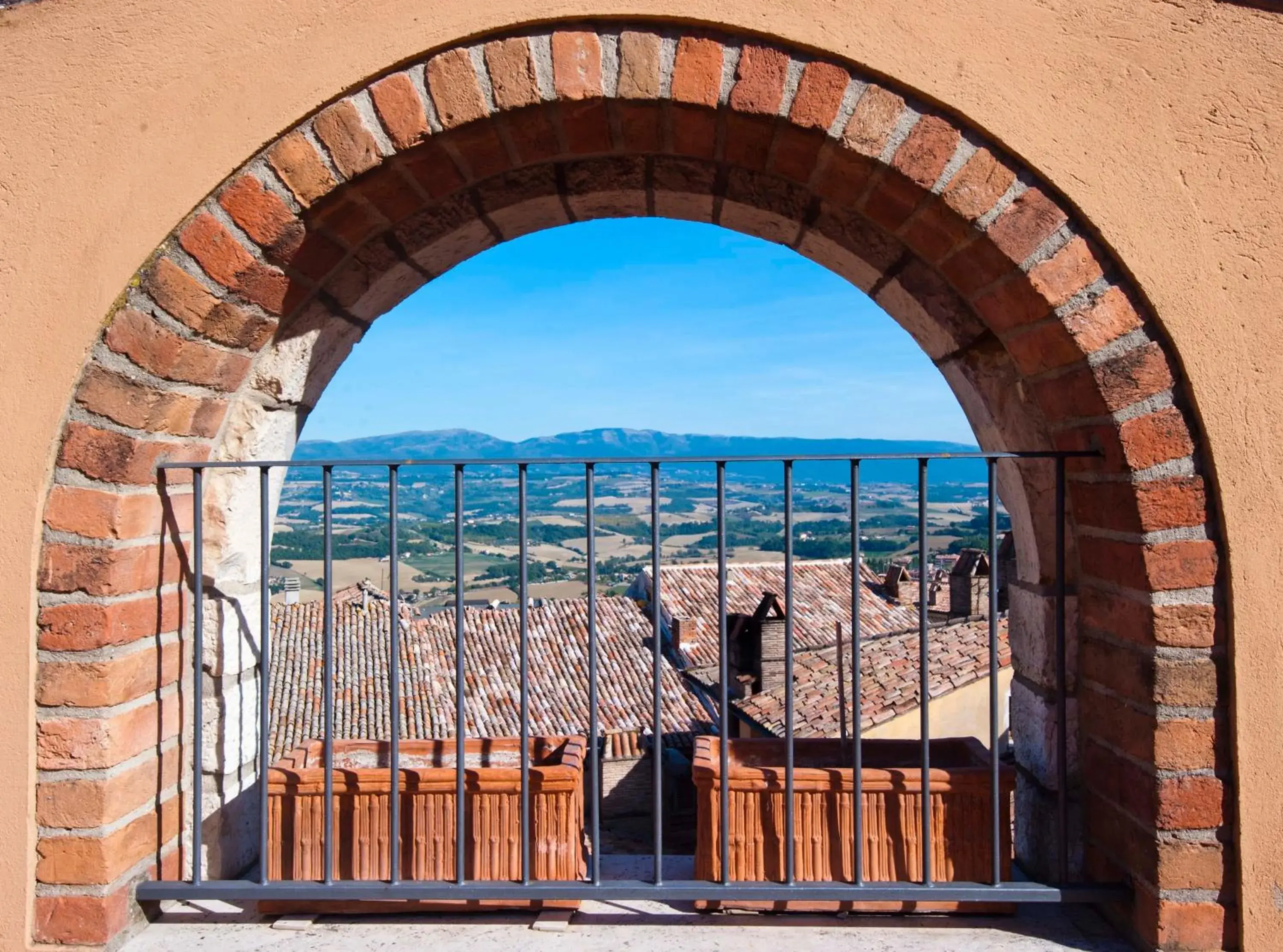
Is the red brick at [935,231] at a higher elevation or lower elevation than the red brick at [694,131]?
lower

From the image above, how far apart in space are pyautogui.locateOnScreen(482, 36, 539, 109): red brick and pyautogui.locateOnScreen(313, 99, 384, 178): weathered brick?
0.31m

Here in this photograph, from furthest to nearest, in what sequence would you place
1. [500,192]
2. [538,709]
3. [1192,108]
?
1. [538,709]
2. [500,192]
3. [1192,108]

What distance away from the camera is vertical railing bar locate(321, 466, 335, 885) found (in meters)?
2.03

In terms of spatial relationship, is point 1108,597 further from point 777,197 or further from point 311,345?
point 311,345

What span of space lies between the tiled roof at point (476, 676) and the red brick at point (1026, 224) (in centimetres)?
1129

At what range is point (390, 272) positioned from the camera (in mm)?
2418

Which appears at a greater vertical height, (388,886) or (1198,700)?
(1198,700)

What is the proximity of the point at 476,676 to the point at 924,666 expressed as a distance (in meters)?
14.5

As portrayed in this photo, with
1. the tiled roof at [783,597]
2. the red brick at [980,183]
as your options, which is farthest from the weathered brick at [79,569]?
the tiled roof at [783,597]

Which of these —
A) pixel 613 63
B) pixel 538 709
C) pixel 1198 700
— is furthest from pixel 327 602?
pixel 538 709

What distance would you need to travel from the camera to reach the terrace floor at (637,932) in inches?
80.9

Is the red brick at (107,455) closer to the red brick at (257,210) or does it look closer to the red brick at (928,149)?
the red brick at (257,210)

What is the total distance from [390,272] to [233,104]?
1.90ft

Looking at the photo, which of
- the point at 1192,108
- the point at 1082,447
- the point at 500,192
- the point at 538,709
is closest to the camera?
the point at 1192,108
